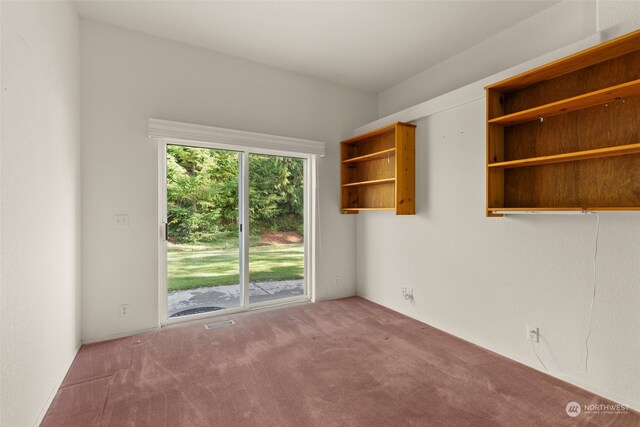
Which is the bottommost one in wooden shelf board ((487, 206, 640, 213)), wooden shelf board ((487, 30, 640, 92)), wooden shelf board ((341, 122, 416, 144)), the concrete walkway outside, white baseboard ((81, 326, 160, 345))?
white baseboard ((81, 326, 160, 345))

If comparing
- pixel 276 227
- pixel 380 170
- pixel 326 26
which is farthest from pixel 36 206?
pixel 380 170

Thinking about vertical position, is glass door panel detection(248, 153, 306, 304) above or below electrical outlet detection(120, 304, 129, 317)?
above

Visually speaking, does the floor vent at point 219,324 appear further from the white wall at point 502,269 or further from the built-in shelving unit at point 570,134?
the built-in shelving unit at point 570,134

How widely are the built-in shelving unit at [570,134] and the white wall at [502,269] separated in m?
0.18

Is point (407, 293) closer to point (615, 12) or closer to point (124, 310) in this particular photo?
point (615, 12)

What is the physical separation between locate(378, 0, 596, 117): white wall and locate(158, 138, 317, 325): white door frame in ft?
5.21

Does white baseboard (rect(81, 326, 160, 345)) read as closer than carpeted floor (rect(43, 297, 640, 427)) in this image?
No

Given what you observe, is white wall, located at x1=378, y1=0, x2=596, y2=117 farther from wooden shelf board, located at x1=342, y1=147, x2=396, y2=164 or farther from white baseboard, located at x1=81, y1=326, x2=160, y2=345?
white baseboard, located at x1=81, y1=326, x2=160, y2=345

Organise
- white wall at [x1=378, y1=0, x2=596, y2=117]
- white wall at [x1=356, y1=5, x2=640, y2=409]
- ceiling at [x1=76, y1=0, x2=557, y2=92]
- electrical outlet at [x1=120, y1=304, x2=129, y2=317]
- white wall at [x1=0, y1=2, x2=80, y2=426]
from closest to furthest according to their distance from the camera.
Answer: white wall at [x1=0, y1=2, x2=80, y2=426]
white wall at [x1=356, y1=5, x2=640, y2=409]
white wall at [x1=378, y1=0, x2=596, y2=117]
ceiling at [x1=76, y1=0, x2=557, y2=92]
electrical outlet at [x1=120, y1=304, x2=129, y2=317]

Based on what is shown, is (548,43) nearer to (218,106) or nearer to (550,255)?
(550,255)

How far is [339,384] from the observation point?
213 centimetres

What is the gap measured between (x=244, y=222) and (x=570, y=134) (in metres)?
3.10

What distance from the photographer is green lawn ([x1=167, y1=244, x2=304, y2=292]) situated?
3.31 metres

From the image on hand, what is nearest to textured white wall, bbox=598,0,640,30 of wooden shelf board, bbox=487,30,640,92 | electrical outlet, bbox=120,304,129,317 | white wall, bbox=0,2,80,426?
wooden shelf board, bbox=487,30,640,92
